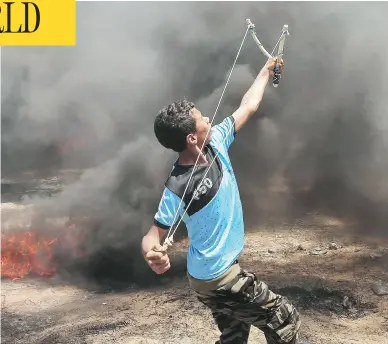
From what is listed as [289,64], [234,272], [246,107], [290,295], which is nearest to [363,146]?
[289,64]

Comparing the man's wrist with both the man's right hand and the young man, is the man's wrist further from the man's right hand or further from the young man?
the man's right hand

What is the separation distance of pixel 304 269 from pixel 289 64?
241 inches

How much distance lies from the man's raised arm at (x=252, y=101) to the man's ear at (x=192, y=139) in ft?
2.01

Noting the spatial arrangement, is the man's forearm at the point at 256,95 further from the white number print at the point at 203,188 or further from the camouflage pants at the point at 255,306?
the camouflage pants at the point at 255,306

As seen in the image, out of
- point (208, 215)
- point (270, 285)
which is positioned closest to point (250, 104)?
point (208, 215)

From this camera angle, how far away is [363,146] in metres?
8.88

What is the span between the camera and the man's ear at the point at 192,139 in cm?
259

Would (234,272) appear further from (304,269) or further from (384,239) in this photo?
(384,239)

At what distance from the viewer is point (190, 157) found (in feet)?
8.82

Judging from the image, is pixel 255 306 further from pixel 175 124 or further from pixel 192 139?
pixel 175 124

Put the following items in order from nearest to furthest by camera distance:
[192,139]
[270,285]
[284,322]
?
[192,139]
[284,322]
[270,285]

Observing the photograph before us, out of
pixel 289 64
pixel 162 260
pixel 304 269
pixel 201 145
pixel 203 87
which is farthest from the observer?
pixel 203 87

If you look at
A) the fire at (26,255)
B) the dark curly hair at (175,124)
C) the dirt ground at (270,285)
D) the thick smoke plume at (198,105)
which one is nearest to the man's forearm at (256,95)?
the dark curly hair at (175,124)

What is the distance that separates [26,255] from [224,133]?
212 inches
